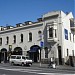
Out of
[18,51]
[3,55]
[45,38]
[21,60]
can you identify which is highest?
[45,38]

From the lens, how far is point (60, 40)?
133 ft

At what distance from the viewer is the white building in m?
40.8

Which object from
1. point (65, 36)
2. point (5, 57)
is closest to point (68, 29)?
point (65, 36)

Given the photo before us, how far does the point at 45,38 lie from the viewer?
43156 millimetres

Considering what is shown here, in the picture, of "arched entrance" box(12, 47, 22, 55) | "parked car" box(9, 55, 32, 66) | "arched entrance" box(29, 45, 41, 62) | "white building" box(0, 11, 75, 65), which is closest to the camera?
"parked car" box(9, 55, 32, 66)

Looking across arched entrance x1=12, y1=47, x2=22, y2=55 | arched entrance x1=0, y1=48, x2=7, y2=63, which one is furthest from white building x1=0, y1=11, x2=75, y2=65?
arched entrance x1=0, y1=48, x2=7, y2=63

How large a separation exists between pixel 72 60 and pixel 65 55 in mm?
2533

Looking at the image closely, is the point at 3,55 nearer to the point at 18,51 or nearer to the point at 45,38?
the point at 18,51

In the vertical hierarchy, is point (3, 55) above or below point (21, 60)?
above

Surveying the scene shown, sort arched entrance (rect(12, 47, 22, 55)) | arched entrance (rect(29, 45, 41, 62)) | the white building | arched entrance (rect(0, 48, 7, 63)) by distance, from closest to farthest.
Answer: the white building → arched entrance (rect(29, 45, 41, 62)) → arched entrance (rect(12, 47, 22, 55)) → arched entrance (rect(0, 48, 7, 63))

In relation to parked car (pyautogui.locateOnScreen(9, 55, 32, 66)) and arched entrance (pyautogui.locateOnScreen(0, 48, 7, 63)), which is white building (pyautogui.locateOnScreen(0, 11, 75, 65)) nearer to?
arched entrance (pyautogui.locateOnScreen(0, 48, 7, 63))

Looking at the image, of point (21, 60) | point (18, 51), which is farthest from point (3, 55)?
point (21, 60)

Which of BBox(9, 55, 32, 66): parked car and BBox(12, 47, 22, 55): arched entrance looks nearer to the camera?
BBox(9, 55, 32, 66): parked car

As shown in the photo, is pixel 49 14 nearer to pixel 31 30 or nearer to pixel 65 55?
pixel 31 30
